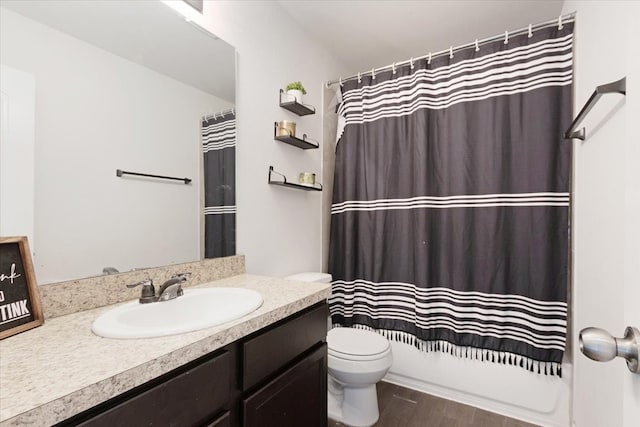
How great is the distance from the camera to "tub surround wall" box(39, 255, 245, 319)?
3.01ft

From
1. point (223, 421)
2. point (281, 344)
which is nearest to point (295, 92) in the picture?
point (281, 344)

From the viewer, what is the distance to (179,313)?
109cm

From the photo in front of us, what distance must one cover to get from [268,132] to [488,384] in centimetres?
200

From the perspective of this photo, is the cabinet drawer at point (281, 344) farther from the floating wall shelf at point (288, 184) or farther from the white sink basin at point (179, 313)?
the floating wall shelf at point (288, 184)

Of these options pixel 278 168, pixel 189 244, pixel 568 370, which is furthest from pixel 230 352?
pixel 568 370

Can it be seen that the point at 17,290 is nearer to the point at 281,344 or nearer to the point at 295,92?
the point at 281,344

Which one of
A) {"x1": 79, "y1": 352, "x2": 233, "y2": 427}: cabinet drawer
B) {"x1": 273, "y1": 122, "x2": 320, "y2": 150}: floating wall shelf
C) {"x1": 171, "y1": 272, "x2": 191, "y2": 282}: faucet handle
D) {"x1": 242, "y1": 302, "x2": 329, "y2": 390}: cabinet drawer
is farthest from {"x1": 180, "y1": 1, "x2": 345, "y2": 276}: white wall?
{"x1": 79, "y1": 352, "x2": 233, "y2": 427}: cabinet drawer

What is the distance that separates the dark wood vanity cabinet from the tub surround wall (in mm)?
522

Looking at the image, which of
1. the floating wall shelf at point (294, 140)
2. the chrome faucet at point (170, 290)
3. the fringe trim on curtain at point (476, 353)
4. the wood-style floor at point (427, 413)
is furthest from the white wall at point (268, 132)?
the wood-style floor at point (427, 413)

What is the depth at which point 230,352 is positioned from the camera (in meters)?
0.82

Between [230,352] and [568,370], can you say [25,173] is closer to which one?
[230,352]

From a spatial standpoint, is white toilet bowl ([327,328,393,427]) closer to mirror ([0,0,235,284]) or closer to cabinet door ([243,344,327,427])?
cabinet door ([243,344,327,427])

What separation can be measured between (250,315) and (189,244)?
62 cm

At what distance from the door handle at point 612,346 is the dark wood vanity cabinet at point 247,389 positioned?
762mm
